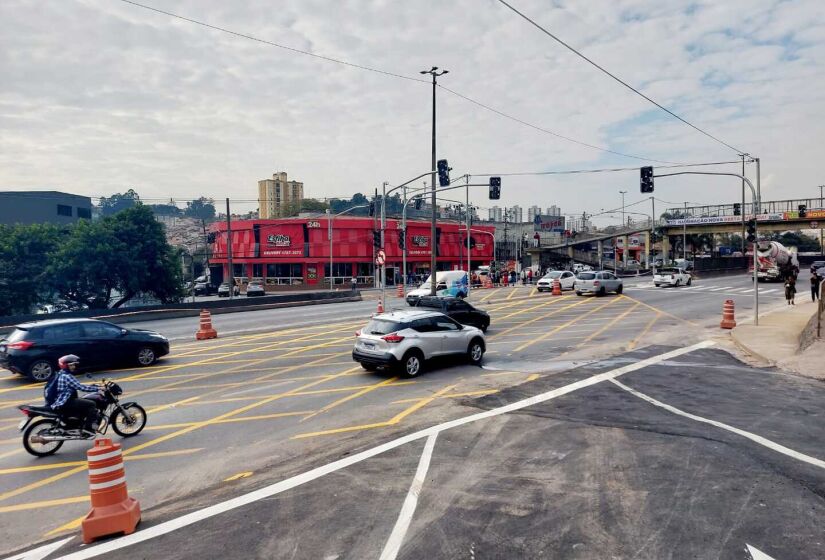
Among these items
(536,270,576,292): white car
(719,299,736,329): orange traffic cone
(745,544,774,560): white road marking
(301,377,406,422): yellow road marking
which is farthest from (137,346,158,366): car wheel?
(536,270,576,292): white car

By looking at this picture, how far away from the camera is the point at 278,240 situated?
64062mm

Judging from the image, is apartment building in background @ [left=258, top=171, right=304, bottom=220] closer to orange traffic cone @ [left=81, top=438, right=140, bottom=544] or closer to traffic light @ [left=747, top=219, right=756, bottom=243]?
traffic light @ [left=747, top=219, right=756, bottom=243]

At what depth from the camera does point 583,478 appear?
7375 mm

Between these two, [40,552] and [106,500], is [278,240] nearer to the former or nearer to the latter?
[106,500]

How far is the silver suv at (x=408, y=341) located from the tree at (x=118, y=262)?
102 feet

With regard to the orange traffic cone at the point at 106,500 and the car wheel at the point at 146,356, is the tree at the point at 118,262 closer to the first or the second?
the car wheel at the point at 146,356

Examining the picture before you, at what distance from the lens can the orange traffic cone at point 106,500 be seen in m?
6.12

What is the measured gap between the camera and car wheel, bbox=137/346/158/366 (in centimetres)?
1630

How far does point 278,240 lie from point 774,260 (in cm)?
4906

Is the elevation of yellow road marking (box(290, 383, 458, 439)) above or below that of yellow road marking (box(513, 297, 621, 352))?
Answer: below

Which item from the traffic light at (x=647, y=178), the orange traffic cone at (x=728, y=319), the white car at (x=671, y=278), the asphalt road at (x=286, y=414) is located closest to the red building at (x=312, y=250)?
the white car at (x=671, y=278)

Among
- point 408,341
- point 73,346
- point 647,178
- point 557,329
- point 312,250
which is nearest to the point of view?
point 408,341

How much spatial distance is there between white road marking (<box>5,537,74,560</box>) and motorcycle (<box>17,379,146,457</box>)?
11.3 ft

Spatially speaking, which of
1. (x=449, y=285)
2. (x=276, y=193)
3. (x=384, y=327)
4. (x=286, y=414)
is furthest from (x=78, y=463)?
(x=276, y=193)
